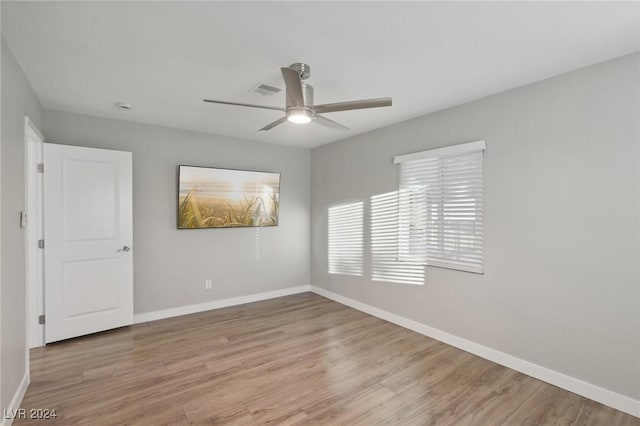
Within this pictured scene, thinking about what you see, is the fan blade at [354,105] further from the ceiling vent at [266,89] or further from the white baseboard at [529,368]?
the white baseboard at [529,368]

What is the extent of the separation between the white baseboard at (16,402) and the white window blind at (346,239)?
11.8 ft

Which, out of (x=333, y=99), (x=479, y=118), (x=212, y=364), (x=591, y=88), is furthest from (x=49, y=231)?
(x=591, y=88)

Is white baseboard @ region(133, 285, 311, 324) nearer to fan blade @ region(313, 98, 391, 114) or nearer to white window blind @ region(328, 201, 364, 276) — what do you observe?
white window blind @ region(328, 201, 364, 276)

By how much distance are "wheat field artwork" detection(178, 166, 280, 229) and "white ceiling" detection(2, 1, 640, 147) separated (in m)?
1.30

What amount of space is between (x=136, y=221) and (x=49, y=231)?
0.85 m

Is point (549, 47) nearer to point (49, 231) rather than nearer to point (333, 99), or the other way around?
point (333, 99)

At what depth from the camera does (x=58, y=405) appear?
7.50 feet

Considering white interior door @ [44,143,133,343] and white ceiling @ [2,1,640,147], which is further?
white interior door @ [44,143,133,343]

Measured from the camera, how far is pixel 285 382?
261 centimetres

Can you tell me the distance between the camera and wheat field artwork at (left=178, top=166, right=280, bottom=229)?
4223 millimetres

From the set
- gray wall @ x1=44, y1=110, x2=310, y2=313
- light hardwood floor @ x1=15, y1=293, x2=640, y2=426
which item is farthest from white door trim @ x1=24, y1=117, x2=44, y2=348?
gray wall @ x1=44, y1=110, x2=310, y2=313

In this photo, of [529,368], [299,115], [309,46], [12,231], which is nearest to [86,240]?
[12,231]

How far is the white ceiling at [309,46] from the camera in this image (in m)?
1.79

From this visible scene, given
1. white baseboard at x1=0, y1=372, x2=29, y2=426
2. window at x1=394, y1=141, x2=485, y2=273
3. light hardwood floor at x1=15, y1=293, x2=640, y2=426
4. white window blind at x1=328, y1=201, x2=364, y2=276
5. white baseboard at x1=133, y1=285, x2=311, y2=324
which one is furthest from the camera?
white window blind at x1=328, y1=201, x2=364, y2=276
